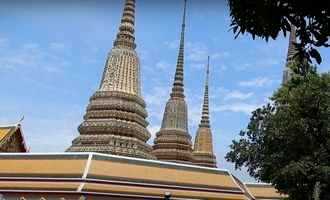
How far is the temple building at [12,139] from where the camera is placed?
28750mm

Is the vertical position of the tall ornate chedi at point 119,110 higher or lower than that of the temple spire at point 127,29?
lower

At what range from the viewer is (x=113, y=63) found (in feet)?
106

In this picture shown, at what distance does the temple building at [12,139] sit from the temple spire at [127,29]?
760 cm

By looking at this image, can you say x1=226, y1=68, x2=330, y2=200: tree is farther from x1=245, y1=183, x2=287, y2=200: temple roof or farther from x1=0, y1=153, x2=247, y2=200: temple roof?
x1=245, y1=183, x2=287, y2=200: temple roof

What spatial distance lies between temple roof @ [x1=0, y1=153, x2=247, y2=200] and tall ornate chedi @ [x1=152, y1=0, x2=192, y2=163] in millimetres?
9365

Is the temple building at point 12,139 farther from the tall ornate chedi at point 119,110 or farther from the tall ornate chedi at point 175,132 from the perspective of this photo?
the tall ornate chedi at point 175,132

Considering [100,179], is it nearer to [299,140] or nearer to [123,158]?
[123,158]

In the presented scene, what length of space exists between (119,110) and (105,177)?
7.79 metres

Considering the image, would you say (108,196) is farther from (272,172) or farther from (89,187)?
(272,172)

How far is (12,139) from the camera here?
29.6 m

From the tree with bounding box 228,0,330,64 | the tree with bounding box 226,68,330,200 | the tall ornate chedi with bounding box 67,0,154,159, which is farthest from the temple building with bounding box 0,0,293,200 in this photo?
the tree with bounding box 228,0,330,64

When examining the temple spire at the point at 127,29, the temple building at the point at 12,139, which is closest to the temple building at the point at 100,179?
the temple building at the point at 12,139

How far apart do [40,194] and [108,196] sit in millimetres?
2774

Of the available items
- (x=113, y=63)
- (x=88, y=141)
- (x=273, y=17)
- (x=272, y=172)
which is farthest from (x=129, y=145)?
(x=273, y=17)
